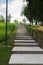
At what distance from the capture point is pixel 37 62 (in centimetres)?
997

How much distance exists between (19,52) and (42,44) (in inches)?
89.2

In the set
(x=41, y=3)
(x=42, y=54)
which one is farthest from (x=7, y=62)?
(x=41, y=3)

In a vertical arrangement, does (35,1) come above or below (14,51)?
above

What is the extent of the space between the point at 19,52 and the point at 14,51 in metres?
0.27

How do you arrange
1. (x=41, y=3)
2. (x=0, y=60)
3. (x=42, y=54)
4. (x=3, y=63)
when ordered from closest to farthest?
(x=3, y=63) < (x=0, y=60) < (x=42, y=54) < (x=41, y=3)

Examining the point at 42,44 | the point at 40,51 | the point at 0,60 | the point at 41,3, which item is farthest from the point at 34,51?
the point at 41,3

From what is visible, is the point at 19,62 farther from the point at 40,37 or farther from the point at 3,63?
the point at 40,37

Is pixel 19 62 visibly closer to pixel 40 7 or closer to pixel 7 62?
pixel 7 62

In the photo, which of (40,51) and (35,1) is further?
(35,1)

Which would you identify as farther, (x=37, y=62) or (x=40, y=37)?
(x=40, y=37)

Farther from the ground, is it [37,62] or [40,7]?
[40,7]

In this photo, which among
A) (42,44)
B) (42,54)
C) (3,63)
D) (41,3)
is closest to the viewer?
(3,63)

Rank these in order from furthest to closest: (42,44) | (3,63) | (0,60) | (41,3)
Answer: (41,3) → (42,44) → (0,60) → (3,63)

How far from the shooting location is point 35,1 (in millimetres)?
18688
